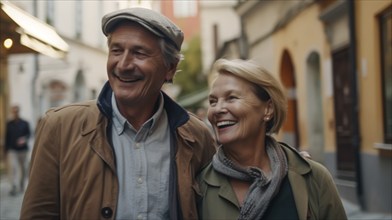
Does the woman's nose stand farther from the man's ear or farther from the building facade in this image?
the building facade

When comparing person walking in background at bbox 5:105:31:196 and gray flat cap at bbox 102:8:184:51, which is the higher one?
gray flat cap at bbox 102:8:184:51

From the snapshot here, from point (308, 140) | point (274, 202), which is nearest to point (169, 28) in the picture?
point (274, 202)

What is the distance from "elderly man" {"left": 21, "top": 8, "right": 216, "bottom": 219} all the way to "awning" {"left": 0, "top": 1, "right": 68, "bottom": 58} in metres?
3.60

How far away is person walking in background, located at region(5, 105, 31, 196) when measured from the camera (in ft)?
42.1

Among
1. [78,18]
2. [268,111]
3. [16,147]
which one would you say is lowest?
[16,147]

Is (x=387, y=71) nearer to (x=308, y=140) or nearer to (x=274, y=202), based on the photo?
(x=308, y=140)

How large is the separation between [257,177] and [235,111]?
0.30 m

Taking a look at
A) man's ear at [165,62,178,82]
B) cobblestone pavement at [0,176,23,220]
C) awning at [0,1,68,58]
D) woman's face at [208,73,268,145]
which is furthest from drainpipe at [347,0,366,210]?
man's ear at [165,62,178,82]

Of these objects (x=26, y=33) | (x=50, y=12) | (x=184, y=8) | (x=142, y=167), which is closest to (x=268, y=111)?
(x=142, y=167)

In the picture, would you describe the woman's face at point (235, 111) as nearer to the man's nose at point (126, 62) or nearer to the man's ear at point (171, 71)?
the man's ear at point (171, 71)

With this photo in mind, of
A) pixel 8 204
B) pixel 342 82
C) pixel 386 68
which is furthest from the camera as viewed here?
pixel 342 82

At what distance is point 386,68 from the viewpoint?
966cm

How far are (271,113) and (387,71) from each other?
7014mm

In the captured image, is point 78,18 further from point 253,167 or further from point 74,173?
point 74,173
